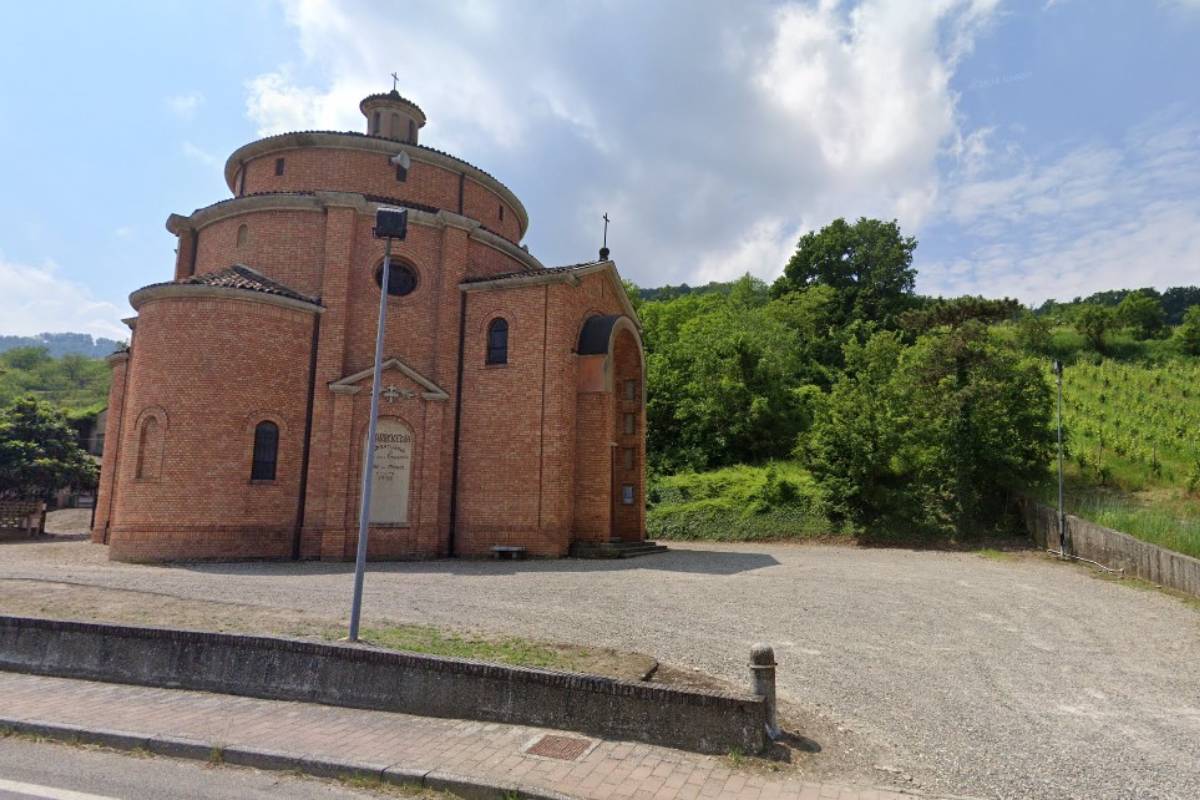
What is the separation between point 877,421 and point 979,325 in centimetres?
583

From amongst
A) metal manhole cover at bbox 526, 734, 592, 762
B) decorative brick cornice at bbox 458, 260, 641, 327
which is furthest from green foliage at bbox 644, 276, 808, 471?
metal manhole cover at bbox 526, 734, 592, 762

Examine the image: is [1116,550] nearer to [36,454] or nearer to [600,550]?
[600,550]

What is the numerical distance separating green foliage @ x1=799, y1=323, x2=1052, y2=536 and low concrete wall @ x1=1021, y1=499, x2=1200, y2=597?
163 centimetres

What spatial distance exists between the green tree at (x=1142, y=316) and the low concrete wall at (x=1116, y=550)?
4628 cm

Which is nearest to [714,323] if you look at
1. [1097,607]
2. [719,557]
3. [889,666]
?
[719,557]

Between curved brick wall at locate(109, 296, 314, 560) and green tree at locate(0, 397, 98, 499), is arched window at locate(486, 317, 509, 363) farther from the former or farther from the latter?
green tree at locate(0, 397, 98, 499)

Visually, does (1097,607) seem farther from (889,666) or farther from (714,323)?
(714,323)

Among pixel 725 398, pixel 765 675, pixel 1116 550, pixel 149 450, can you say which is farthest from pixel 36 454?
pixel 1116 550

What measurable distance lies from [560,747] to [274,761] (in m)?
2.17

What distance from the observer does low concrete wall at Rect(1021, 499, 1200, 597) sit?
13352 millimetres

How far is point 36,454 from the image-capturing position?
32.7 m

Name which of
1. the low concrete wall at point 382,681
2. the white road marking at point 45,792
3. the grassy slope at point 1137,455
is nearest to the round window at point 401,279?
the low concrete wall at point 382,681

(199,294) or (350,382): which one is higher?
(199,294)

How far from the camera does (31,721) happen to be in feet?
19.6
